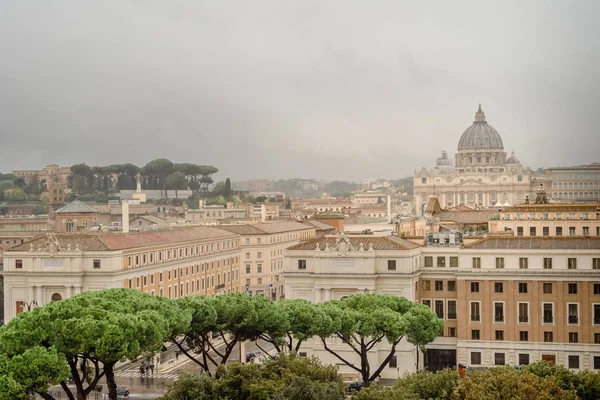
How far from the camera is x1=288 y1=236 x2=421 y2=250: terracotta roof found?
175 feet

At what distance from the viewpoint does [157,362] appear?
56812 millimetres

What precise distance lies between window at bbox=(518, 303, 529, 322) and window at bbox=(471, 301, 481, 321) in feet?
7.01

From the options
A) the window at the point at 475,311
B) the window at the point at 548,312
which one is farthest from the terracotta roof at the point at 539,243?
the window at the point at 475,311

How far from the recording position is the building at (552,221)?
64.4 meters

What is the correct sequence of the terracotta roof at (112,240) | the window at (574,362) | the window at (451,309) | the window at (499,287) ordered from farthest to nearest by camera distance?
the terracotta roof at (112,240), the window at (451,309), the window at (499,287), the window at (574,362)

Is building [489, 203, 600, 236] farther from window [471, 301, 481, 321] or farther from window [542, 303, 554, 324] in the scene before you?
window [542, 303, 554, 324]

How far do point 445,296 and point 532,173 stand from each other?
144 m

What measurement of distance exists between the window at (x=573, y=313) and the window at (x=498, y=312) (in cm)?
338

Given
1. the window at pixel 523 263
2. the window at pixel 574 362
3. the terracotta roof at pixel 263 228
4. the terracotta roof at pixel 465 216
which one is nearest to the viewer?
the window at pixel 574 362

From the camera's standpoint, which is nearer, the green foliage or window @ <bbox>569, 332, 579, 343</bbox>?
the green foliage

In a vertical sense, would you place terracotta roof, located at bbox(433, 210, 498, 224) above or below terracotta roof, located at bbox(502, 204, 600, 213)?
below

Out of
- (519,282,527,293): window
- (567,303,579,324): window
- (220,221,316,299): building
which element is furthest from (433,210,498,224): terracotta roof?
(567,303,579,324): window

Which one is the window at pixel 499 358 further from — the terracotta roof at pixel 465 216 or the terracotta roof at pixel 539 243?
the terracotta roof at pixel 465 216

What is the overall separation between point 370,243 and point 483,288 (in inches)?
257
